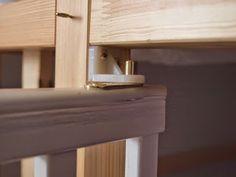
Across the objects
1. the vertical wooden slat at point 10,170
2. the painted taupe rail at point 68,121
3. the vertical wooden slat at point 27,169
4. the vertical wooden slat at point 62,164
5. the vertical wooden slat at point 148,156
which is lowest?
the vertical wooden slat at point 10,170

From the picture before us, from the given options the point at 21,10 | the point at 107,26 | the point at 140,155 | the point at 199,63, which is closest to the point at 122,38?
the point at 107,26

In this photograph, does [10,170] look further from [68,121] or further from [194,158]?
[68,121]

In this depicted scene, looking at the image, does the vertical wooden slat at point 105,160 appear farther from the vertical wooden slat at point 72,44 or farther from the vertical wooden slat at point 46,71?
the vertical wooden slat at point 46,71

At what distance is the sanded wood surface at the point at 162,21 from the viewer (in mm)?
275

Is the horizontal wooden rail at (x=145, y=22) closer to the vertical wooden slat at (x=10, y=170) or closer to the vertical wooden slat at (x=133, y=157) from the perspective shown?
the vertical wooden slat at (x=133, y=157)

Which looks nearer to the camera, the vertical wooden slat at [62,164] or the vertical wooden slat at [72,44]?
the vertical wooden slat at [62,164]

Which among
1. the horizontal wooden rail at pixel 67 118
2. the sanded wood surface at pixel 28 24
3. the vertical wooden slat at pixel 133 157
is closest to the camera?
the horizontal wooden rail at pixel 67 118

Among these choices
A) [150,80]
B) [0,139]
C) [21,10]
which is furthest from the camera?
[150,80]

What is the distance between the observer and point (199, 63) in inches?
37.2

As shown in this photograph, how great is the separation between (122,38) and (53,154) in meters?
0.17

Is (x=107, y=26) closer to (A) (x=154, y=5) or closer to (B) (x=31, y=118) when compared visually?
(A) (x=154, y=5)

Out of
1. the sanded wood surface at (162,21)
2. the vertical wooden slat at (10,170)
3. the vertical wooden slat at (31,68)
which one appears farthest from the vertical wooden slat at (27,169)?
the sanded wood surface at (162,21)

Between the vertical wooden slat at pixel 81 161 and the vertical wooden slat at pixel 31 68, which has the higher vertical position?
the vertical wooden slat at pixel 31 68

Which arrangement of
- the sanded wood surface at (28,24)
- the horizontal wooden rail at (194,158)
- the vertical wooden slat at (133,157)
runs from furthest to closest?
the horizontal wooden rail at (194,158), the sanded wood surface at (28,24), the vertical wooden slat at (133,157)
